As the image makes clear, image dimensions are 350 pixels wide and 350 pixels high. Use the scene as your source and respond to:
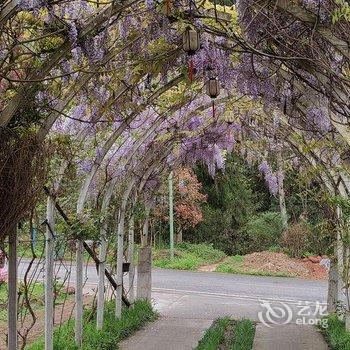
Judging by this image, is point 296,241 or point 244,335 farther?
point 296,241

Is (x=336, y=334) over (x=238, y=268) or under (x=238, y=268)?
under

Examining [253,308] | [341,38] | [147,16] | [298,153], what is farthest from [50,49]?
[253,308]

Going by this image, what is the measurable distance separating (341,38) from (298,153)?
485 cm

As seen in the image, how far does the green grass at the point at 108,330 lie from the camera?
6.10 metres

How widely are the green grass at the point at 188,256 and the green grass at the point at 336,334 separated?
9239mm

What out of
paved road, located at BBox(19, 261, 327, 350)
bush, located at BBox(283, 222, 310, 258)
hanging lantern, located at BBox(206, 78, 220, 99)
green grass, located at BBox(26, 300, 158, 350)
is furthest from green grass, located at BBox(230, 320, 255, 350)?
bush, located at BBox(283, 222, 310, 258)

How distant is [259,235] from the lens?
1911 centimetres

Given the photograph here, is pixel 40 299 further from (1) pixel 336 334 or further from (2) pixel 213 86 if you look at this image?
(2) pixel 213 86

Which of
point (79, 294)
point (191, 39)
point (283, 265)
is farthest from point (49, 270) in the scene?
point (283, 265)

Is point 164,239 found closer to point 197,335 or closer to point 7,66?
point 197,335

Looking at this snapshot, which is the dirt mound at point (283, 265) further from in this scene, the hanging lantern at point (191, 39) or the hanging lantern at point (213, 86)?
the hanging lantern at point (191, 39)

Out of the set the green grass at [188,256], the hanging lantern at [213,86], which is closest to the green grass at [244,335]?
the hanging lantern at [213,86]

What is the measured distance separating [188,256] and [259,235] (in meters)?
2.68

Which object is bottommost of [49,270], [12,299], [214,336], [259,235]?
[214,336]
